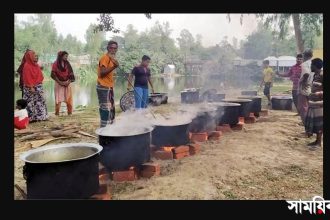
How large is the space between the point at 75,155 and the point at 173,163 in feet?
5.79

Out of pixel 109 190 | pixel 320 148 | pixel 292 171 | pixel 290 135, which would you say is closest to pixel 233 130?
pixel 290 135

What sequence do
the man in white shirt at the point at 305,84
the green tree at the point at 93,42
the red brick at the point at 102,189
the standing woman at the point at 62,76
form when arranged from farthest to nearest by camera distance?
the green tree at the point at 93,42
the standing woman at the point at 62,76
the man in white shirt at the point at 305,84
the red brick at the point at 102,189

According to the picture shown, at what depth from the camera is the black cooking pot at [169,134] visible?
5359 millimetres

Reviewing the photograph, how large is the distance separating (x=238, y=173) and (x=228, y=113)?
2777 mm

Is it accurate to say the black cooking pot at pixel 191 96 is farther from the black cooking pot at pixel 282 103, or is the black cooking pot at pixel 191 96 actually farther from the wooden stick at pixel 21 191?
the wooden stick at pixel 21 191

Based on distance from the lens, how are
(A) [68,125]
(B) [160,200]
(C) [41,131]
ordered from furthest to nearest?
(A) [68,125]
(C) [41,131]
(B) [160,200]

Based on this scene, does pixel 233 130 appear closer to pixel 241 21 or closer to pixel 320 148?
pixel 320 148

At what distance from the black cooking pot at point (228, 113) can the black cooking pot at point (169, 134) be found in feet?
6.79

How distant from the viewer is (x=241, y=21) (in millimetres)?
10562

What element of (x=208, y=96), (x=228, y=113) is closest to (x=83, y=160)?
(x=228, y=113)

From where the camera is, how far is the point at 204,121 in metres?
6.60

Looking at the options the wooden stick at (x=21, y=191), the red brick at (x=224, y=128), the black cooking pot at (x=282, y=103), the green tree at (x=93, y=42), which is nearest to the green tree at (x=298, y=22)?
the black cooking pot at (x=282, y=103)

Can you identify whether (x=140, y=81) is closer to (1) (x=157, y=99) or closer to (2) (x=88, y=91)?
(1) (x=157, y=99)

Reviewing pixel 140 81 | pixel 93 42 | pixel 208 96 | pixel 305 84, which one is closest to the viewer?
pixel 305 84
